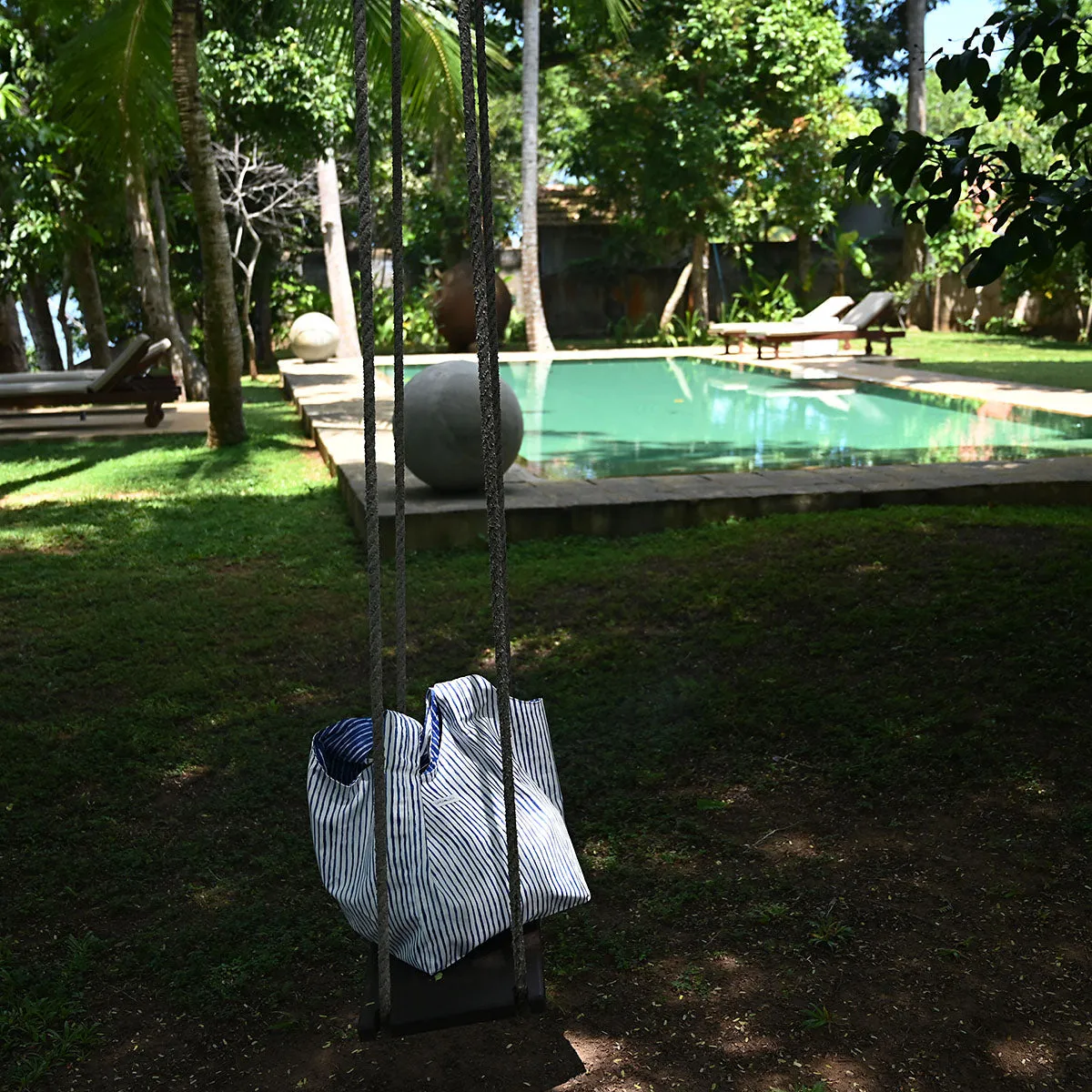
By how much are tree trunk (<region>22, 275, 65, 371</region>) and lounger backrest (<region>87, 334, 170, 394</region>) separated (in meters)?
7.59

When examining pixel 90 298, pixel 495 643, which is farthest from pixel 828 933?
pixel 90 298

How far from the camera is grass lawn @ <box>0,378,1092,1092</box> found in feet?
8.21

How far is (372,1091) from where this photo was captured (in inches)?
94.0

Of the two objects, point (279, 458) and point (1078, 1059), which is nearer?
point (1078, 1059)

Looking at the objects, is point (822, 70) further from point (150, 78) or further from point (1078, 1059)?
point (1078, 1059)

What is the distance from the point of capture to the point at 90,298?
14.7 m

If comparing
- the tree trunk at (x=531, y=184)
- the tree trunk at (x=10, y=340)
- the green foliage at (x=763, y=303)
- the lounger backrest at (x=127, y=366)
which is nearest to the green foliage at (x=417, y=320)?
the tree trunk at (x=531, y=184)

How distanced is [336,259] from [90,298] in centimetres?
558

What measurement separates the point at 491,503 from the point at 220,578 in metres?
4.21

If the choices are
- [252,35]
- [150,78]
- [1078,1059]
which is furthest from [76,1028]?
[252,35]

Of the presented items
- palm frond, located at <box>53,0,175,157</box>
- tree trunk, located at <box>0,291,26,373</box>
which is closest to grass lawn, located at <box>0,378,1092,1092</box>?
palm frond, located at <box>53,0,175,157</box>

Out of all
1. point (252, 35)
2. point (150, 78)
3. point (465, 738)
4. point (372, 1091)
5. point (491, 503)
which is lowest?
point (372, 1091)

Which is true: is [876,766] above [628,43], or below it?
below

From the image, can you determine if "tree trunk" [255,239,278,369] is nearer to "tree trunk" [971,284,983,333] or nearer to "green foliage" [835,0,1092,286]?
"tree trunk" [971,284,983,333]
